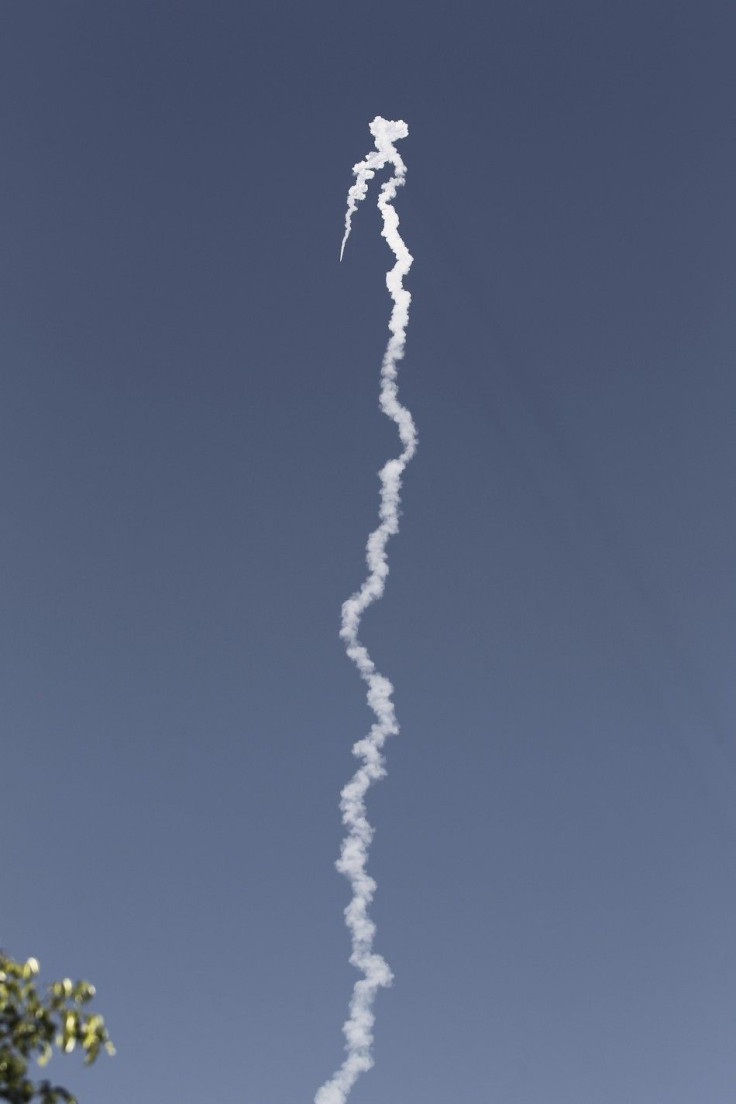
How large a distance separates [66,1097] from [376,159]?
448 feet

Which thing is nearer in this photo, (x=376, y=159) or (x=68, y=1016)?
(x=68, y=1016)

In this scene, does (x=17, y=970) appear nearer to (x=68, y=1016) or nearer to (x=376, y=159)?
(x=68, y=1016)

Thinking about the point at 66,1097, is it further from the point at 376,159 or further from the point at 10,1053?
the point at 376,159

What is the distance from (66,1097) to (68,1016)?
1.26 meters

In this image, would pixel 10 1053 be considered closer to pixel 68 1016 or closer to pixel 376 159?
pixel 68 1016

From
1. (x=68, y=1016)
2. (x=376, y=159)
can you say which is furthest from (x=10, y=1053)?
(x=376, y=159)

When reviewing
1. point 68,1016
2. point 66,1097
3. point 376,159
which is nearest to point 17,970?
point 68,1016

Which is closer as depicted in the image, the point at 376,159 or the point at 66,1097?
the point at 66,1097

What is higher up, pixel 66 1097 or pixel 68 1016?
pixel 68 1016

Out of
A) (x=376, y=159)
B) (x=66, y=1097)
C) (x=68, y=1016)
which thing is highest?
(x=376, y=159)

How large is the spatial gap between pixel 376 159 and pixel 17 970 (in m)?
135

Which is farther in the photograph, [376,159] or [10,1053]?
[376,159]

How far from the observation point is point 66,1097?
16281 mm

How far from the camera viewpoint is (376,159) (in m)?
138
